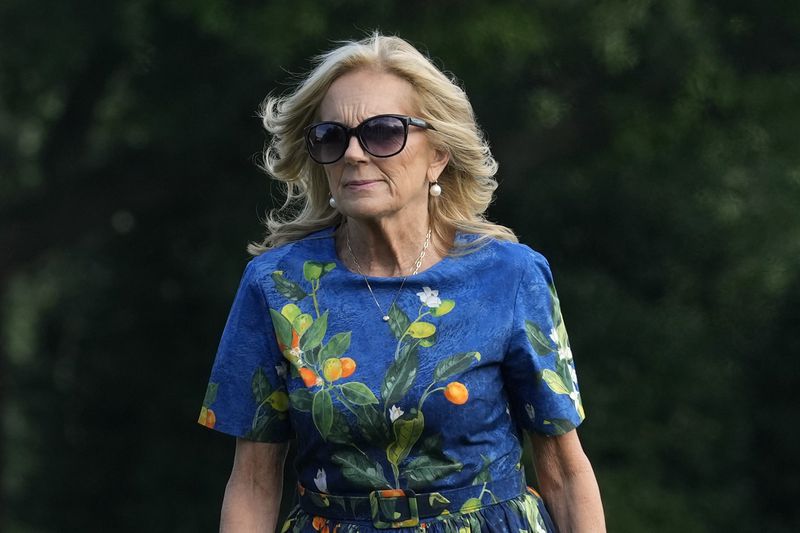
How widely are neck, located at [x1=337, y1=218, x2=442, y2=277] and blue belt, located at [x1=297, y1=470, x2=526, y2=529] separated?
464 mm

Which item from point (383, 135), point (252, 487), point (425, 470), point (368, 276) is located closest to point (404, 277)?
point (368, 276)

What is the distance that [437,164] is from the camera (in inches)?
129

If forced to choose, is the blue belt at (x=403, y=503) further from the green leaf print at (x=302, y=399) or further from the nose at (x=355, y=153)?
the nose at (x=355, y=153)

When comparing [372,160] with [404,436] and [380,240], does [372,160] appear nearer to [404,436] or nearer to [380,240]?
[380,240]

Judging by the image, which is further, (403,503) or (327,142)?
(327,142)

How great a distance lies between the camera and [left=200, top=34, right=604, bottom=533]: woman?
2990mm

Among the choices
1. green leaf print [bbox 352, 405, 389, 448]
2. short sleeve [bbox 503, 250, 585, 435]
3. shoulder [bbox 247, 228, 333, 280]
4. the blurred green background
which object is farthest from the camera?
the blurred green background

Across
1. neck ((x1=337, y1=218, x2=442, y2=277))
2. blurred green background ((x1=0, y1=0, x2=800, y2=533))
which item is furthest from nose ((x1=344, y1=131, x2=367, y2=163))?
blurred green background ((x1=0, y1=0, x2=800, y2=533))

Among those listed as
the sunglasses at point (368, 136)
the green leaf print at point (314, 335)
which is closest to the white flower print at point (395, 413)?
the green leaf print at point (314, 335)

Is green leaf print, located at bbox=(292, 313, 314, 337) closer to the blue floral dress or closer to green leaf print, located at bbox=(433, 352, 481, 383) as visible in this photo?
the blue floral dress

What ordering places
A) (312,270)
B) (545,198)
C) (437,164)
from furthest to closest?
1. (545,198)
2. (437,164)
3. (312,270)

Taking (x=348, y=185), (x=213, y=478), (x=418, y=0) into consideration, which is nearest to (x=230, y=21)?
(x=418, y=0)

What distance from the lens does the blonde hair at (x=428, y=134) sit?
3.14m

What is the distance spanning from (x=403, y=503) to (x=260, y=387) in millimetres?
376
